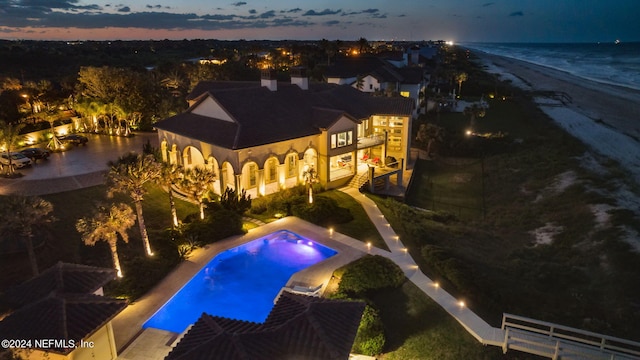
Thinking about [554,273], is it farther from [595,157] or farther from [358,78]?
[358,78]

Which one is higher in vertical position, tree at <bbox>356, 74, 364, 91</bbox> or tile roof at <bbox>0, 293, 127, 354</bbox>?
tree at <bbox>356, 74, 364, 91</bbox>

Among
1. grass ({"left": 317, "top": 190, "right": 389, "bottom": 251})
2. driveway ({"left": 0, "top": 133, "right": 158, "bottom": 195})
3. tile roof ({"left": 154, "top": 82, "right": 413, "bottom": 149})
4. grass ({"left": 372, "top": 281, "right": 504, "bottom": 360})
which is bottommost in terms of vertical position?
grass ({"left": 372, "top": 281, "right": 504, "bottom": 360})

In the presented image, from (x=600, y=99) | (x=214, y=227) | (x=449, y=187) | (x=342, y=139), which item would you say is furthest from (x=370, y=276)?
(x=600, y=99)

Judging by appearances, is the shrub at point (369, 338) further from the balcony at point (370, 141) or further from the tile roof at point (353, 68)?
the tile roof at point (353, 68)

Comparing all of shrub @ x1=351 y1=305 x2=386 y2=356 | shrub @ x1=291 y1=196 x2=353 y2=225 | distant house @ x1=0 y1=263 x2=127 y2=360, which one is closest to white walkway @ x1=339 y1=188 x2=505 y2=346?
shrub @ x1=291 y1=196 x2=353 y2=225

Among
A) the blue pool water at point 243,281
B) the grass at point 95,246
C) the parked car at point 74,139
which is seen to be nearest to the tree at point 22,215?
the grass at point 95,246

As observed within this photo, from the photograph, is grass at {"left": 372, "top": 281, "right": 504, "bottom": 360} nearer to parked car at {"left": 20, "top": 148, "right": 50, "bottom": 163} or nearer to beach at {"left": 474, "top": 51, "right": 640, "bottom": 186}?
beach at {"left": 474, "top": 51, "right": 640, "bottom": 186}
